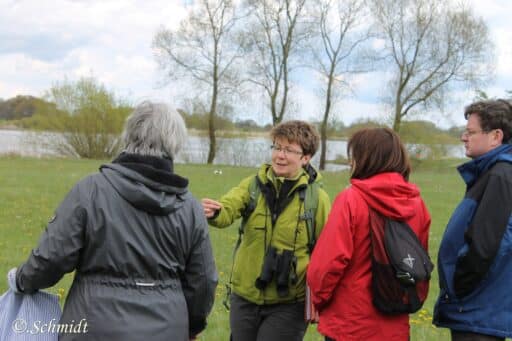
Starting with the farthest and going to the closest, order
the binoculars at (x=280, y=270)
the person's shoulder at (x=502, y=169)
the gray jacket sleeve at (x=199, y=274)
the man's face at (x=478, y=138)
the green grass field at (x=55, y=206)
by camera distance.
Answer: the green grass field at (x=55, y=206) < the binoculars at (x=280, y=270) < the man's face at (x=478, y=138) < the person's shoulder at (x=502, y=169) < the gray jacket sleeve at (x=199, y=274)

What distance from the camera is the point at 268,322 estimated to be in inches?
153

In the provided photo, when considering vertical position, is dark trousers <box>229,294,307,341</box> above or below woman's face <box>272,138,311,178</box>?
below

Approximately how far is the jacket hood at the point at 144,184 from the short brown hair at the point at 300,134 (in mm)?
1263

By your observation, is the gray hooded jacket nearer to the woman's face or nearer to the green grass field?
the woman's face

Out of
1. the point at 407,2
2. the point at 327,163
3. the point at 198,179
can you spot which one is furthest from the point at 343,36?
the point at 198,179

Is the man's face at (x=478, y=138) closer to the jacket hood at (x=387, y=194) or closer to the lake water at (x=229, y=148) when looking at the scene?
the jacket hood at (x=387, y=194)

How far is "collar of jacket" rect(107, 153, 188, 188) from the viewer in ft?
9.62

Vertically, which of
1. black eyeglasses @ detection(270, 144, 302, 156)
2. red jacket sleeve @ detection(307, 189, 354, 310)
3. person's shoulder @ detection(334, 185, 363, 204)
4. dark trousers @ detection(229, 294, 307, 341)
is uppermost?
black eyeglasses @ detection(270, 144, 302, 156)

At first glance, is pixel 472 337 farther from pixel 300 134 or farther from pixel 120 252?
pixel 120 252

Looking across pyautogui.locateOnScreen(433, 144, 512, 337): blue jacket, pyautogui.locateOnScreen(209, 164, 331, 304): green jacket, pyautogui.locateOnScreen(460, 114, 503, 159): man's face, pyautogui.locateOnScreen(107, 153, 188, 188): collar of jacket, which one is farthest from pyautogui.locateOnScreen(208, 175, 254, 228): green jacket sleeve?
pyautogui.locateOnScreen(460, 114, 503, 159): man's face

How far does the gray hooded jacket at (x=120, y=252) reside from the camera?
2.80 meters

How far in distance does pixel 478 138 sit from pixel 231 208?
159 centimetres

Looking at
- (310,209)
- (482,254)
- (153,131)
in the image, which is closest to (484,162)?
(482,254)

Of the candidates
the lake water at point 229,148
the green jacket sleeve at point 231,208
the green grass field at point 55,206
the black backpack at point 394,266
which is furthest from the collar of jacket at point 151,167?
the lake water at point 229,148
